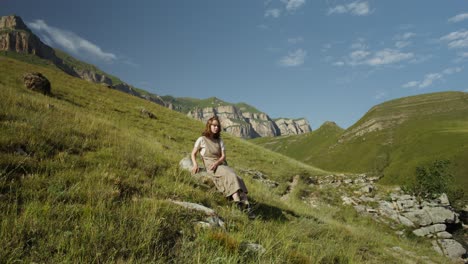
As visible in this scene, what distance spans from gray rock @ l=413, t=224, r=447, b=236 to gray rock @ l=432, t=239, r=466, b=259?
75cm

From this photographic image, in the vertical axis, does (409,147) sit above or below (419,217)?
above

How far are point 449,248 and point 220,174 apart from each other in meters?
15.0

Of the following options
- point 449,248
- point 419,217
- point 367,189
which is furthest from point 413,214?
point 367,189

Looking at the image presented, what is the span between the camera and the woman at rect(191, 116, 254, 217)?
636 cm

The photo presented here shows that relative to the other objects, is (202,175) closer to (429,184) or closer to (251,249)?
(251,249)

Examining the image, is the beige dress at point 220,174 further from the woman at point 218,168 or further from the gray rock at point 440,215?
the gray rock at point 440,215

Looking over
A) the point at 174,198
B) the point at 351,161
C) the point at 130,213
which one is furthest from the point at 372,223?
the point at 351,161

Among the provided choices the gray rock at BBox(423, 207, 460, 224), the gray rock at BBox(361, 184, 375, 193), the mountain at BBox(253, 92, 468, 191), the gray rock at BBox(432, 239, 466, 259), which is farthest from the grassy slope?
the mountain at BBox(253, 92, 468, 191)

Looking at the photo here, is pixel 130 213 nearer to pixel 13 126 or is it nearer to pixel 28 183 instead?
pixel 28 183

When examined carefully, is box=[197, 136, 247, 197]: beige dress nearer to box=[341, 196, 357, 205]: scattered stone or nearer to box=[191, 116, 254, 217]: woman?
→ box=[191, 116, 254, 217]: woman

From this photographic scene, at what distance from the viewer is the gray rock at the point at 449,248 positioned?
13.3 metres

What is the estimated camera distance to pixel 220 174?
695cm

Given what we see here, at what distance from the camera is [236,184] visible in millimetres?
6410

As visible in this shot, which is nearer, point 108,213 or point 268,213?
point 108,213
